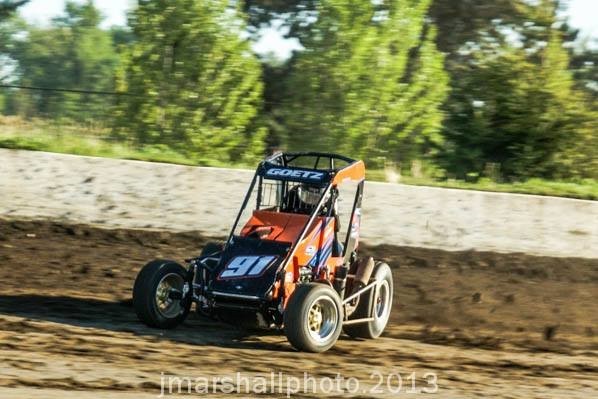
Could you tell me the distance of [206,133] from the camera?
23375mm

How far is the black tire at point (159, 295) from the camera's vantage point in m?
10.1

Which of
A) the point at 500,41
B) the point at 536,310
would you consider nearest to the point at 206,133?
the point at 536,310

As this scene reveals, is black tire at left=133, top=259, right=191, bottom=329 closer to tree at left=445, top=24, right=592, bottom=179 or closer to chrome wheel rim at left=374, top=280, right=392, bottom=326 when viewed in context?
chrome wheel rim at left=374, top=280, right=392, bottom=326

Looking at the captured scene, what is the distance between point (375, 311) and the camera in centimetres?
1080

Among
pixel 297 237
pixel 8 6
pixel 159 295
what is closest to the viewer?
pixel 297 237

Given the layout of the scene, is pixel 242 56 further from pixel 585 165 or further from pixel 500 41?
pixel 500 41

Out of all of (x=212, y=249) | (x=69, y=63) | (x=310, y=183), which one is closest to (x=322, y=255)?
(x=310, y=183)

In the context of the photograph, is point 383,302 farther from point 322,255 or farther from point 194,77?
point 194,77

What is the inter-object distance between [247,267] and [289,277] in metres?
0.42

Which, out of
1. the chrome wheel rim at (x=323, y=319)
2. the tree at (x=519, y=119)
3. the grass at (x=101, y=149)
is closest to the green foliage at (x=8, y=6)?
the tree at (x=519, y=119)

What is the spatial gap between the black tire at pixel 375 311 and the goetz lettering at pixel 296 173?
1340 mm

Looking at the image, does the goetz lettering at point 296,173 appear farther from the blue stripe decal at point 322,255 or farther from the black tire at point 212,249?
the black tire at point 212,249

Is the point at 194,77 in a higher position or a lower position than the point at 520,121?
higher

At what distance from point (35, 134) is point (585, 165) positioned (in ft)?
41.9
